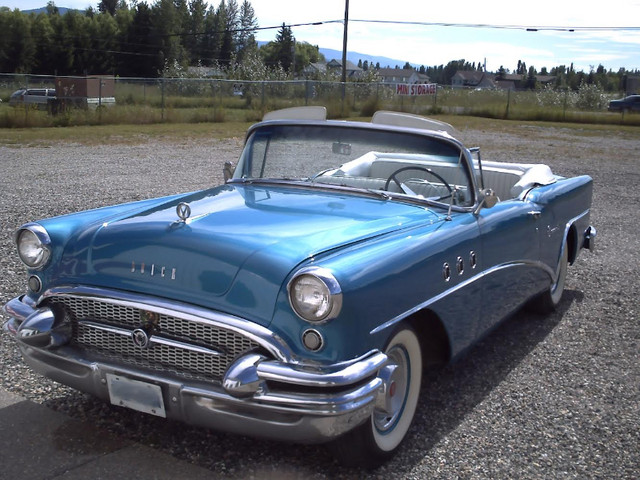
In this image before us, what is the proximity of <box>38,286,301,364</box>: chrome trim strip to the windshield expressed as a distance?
4.90ft

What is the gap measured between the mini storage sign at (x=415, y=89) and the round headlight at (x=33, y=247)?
99.2 feet

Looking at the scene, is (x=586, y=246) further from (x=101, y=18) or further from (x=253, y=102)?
(x=101, y=18)

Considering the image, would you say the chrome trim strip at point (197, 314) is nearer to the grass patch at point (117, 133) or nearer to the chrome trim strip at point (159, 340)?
the chrome trim strip at point (159, 340)

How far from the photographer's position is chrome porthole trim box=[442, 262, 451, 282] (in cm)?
348

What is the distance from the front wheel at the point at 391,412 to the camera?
2.98 metres

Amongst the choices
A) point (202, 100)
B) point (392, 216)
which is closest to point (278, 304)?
point (392, 216)

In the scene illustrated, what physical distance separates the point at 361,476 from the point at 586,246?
12.9 ft

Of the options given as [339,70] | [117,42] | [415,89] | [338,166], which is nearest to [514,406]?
[338,166]

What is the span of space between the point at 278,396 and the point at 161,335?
60 centimetres

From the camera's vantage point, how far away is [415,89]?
33188 millimetres

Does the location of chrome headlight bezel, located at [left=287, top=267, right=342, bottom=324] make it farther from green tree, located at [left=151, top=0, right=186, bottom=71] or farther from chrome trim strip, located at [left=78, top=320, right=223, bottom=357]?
green tree, located at [left=151, top=0, right=186, bottom=71]

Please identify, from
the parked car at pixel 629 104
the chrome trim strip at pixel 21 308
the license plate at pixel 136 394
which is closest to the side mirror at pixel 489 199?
the license plate at pixel 136 394

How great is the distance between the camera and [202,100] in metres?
26.5

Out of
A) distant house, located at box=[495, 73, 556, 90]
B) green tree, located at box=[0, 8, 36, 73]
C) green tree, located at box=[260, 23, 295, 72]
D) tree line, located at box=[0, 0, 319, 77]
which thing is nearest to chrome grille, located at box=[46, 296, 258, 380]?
tree line, located at box=[0, 0, 319, 77]
